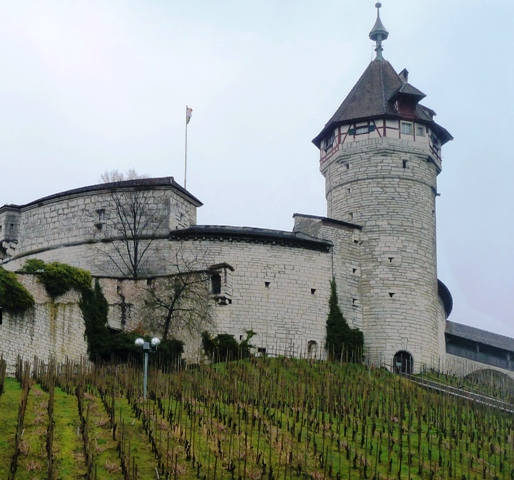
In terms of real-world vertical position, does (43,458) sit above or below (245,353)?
below

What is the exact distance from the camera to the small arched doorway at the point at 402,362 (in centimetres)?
4051

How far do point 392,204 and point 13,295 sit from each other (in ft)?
55.3

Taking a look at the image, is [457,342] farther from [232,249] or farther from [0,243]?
[0,243]

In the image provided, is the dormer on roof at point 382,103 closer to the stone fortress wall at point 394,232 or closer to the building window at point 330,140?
the building window at point 330,140

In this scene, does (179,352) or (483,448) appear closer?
(483,448)

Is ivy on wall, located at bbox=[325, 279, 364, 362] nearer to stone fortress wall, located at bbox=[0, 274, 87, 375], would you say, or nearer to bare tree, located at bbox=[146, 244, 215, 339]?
bare tree, located at bbox=[146, 244, 215, 339]

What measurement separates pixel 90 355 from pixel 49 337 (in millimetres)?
1872

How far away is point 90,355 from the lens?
35.5 m

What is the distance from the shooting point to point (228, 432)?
22.8 meters

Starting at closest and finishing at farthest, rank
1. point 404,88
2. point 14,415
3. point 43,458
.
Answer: point 43,458 → point 14,415 → point 404,88

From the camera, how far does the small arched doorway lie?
133ft

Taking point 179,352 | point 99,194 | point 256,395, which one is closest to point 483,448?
point 256,395

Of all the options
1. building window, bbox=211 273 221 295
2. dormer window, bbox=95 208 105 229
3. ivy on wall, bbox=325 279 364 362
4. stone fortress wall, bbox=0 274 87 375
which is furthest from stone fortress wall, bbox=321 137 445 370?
stone fortress wall, bbox=0 274 87 375

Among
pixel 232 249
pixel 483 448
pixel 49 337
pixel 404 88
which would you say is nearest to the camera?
pixel 483 448
